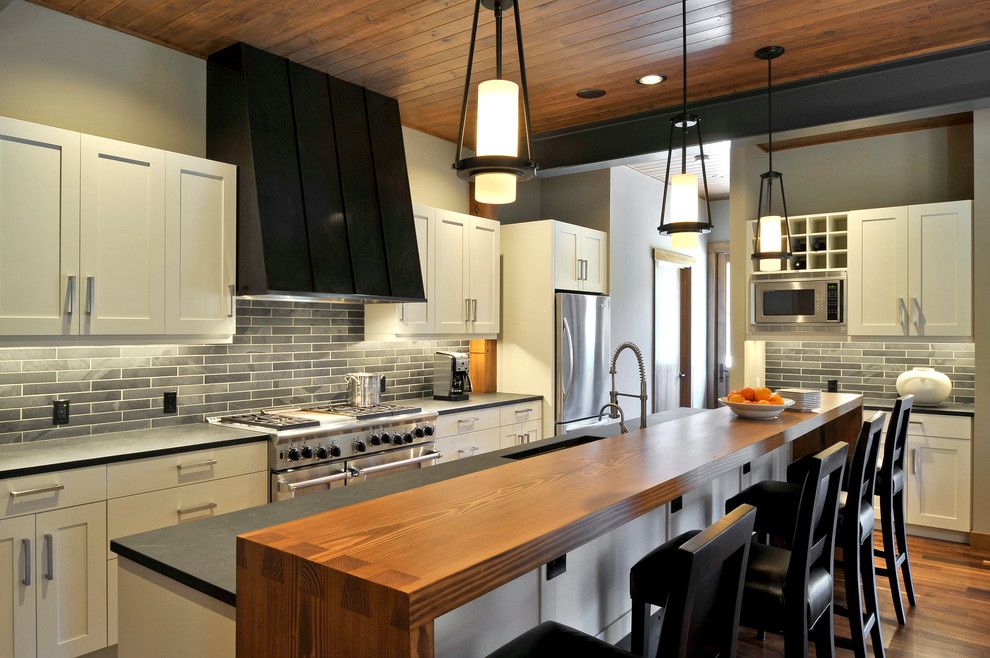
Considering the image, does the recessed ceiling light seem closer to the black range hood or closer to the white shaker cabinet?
the black range hood

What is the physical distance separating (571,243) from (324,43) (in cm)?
254

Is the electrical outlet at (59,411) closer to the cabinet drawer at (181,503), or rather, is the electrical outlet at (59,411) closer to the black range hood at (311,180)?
the cabinet drawer at (181,503)

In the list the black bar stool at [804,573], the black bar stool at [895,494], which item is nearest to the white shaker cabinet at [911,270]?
the black bar stool at [895,494]

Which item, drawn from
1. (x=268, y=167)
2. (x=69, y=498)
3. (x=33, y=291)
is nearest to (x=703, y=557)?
(x=69, y=498)

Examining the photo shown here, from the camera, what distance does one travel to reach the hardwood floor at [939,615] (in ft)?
9.84

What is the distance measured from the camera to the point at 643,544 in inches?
96.8

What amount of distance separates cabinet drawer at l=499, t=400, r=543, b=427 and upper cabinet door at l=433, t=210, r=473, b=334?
64 cm

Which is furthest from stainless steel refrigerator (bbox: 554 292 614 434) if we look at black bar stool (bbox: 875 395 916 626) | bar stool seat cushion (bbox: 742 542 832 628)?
bar stool seat cushion (bbox: 742 542 832 628)

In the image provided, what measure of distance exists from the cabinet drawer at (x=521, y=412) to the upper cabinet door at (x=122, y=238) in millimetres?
2370

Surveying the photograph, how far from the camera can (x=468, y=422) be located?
4.50 meters

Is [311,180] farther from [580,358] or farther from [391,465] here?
[580,358]

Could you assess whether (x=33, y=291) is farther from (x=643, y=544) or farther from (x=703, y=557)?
(x=703, y=557)

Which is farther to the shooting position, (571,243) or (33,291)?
(571,243)

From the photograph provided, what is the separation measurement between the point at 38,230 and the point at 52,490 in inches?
41.2
